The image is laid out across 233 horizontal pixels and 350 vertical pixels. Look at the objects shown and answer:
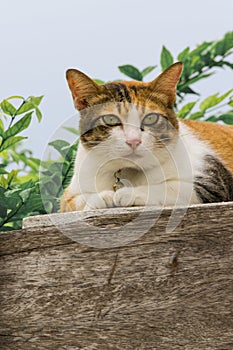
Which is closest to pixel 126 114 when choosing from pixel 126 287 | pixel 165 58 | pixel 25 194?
pixel 126 287

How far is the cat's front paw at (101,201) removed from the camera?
3.92ft

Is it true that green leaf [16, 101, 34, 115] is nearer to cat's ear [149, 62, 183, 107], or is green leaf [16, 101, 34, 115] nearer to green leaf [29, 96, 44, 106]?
green leaf [29, 96, 44, 106]

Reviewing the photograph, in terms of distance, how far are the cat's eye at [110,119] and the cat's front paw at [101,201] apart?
0.13 metres

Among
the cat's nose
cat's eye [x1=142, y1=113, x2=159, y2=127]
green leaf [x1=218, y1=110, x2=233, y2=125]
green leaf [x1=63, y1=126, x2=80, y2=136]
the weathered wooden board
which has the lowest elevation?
the weathered wooden board

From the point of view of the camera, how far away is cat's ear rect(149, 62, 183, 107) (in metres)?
1.24

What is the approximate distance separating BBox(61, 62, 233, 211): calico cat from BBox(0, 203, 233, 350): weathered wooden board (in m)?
0.06

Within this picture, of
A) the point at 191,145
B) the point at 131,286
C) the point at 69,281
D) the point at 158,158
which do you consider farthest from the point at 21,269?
the point at 191,145

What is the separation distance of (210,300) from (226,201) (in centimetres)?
22

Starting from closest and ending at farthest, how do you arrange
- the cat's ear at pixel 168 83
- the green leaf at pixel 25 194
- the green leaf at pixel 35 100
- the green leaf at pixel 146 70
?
the cat's ear at pixel 168 83 → the green leaf at pixel 25 194 → the green leaf at pixel 35 100 → the green leaf at pixel 146 70

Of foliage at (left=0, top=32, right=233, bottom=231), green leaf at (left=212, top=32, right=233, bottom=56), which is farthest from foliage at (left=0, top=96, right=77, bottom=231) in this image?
green leaf at (left=212, top=32, right=233, bottom=56)

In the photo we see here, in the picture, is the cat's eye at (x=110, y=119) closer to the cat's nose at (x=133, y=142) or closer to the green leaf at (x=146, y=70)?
the cat's nose at (x=133, y=142)

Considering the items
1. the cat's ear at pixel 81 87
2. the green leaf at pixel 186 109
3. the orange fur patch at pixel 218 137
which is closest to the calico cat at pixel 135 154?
the cat's ear at pixel 81 87

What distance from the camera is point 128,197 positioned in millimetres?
1175

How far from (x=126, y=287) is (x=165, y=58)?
1.04m
